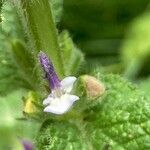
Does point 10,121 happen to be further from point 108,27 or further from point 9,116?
point 108,27

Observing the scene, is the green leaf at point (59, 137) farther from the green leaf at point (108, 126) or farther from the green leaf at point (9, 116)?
the green leaf at point (9, 116)

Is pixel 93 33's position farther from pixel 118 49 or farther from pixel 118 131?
pixel 118 131

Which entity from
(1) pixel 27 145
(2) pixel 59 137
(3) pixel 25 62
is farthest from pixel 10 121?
(2) pixel 59 137

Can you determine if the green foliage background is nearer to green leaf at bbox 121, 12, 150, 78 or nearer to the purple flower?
the purple flower

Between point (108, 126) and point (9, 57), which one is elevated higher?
point (9, 57)

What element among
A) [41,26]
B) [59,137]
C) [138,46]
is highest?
[138,46]

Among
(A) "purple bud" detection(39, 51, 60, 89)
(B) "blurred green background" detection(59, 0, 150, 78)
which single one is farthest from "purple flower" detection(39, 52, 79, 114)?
(B) "blurred green background" detection(59, 0, 150, 78)
